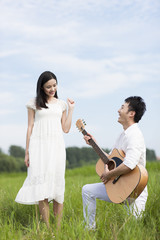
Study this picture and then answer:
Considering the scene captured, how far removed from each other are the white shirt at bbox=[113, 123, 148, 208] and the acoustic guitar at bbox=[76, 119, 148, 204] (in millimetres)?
91

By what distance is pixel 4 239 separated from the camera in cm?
323

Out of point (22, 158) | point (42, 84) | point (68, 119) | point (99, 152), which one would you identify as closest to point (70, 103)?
point (68, 119)

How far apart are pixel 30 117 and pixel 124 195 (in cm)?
164

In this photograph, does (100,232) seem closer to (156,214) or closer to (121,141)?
(156,214)

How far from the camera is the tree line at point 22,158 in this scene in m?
12.0

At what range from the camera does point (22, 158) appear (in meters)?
14.8

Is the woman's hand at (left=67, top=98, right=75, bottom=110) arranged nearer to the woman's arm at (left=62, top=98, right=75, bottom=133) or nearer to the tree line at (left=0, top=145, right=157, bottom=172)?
the woman's arm at (left=62, top=98, right=75, bottom=133)

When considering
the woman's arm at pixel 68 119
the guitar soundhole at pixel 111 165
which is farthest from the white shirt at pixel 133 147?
the woman's arm at pixel 68 119

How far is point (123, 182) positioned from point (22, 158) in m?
11.9

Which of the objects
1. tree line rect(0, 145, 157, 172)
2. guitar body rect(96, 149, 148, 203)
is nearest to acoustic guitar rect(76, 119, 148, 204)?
guitar body rect(96, 149, 148, 203)

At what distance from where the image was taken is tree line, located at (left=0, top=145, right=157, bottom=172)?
472 inches

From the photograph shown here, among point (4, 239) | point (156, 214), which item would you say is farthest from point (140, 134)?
point (4, 239)

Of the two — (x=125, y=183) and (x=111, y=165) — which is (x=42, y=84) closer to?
(x=111, y=165)

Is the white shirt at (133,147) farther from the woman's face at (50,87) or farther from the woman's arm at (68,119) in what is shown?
the woman's face at (50,87)
